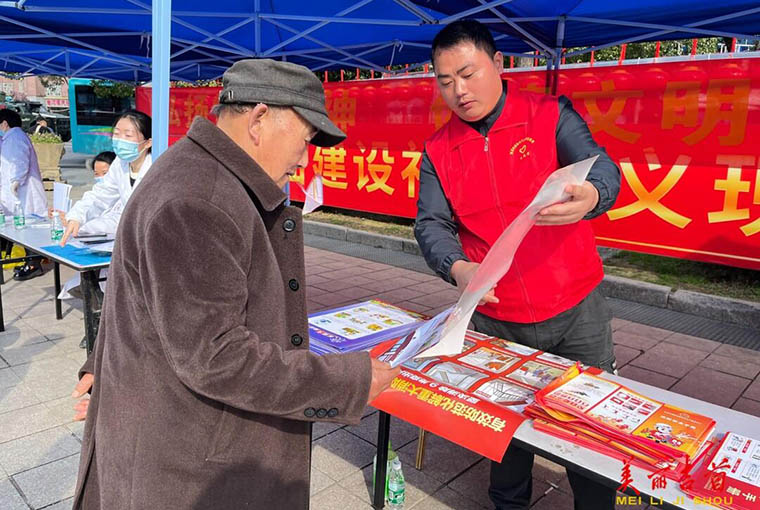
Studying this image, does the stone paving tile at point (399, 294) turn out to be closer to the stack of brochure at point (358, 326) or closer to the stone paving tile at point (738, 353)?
the stone paving tile at point (738, 353)

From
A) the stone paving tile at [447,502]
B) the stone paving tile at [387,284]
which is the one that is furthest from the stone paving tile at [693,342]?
the stone paving tile at [447,502]

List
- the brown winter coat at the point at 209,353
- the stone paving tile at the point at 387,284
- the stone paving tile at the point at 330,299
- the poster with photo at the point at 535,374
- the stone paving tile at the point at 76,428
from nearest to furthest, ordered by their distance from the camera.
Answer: the brown winter coat at the point at 209,353 → the poster with photo at the point at 535,374 → the stone paving tile at the point at 76,428 → the stone paving tile at the point at 330,299 → the stone paving tile at the point at 387,284

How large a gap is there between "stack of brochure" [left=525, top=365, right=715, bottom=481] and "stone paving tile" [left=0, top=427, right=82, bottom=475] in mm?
2341

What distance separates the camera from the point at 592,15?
12.8 feet

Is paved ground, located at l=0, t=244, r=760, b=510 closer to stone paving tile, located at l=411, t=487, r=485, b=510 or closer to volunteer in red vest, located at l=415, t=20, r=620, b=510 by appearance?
→ stone paving tile, located at l=411, t=487, r=485, b=510

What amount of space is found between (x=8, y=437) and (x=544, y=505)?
2.59 m

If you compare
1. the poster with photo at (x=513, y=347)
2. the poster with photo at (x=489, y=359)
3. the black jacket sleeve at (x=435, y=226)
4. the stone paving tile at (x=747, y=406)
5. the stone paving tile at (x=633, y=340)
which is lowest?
the stone paving tile at (x=747, y=406)

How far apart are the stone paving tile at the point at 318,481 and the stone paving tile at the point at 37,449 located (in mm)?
1166

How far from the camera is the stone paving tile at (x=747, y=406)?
10.4 feet

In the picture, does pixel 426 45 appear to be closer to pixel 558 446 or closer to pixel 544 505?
pixel 544 505

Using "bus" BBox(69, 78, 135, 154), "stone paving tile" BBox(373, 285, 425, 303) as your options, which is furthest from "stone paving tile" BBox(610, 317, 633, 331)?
"bus" BBox(69, 78, 135, 154)

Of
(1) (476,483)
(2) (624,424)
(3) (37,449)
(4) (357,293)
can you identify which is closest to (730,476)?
(2) (624,424)

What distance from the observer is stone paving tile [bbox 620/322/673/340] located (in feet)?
14.3

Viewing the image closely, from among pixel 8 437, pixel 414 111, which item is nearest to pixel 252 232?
pixel 8 437
